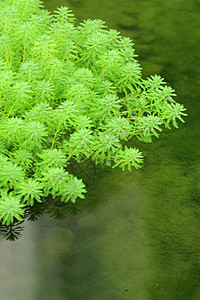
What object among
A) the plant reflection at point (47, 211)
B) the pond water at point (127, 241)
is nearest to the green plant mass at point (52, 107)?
the plant reflection at point (47, 211)

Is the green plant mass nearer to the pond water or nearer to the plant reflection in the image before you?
the plant reflection

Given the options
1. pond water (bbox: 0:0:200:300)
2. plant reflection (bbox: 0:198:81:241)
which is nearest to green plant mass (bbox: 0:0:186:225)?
plant reflection (bbox: 0:198:81:241)

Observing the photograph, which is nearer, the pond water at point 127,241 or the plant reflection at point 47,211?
the pond water at point 127,241

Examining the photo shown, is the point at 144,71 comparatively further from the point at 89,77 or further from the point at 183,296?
the point at 183,296

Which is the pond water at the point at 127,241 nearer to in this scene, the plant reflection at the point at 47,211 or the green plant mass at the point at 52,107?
the plant reflection at the point at 47,211

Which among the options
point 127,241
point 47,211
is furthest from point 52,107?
point 127,241

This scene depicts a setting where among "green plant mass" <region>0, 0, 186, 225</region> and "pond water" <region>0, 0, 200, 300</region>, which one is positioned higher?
"green plant mass" <region>0, 0, 186, 225</region>
